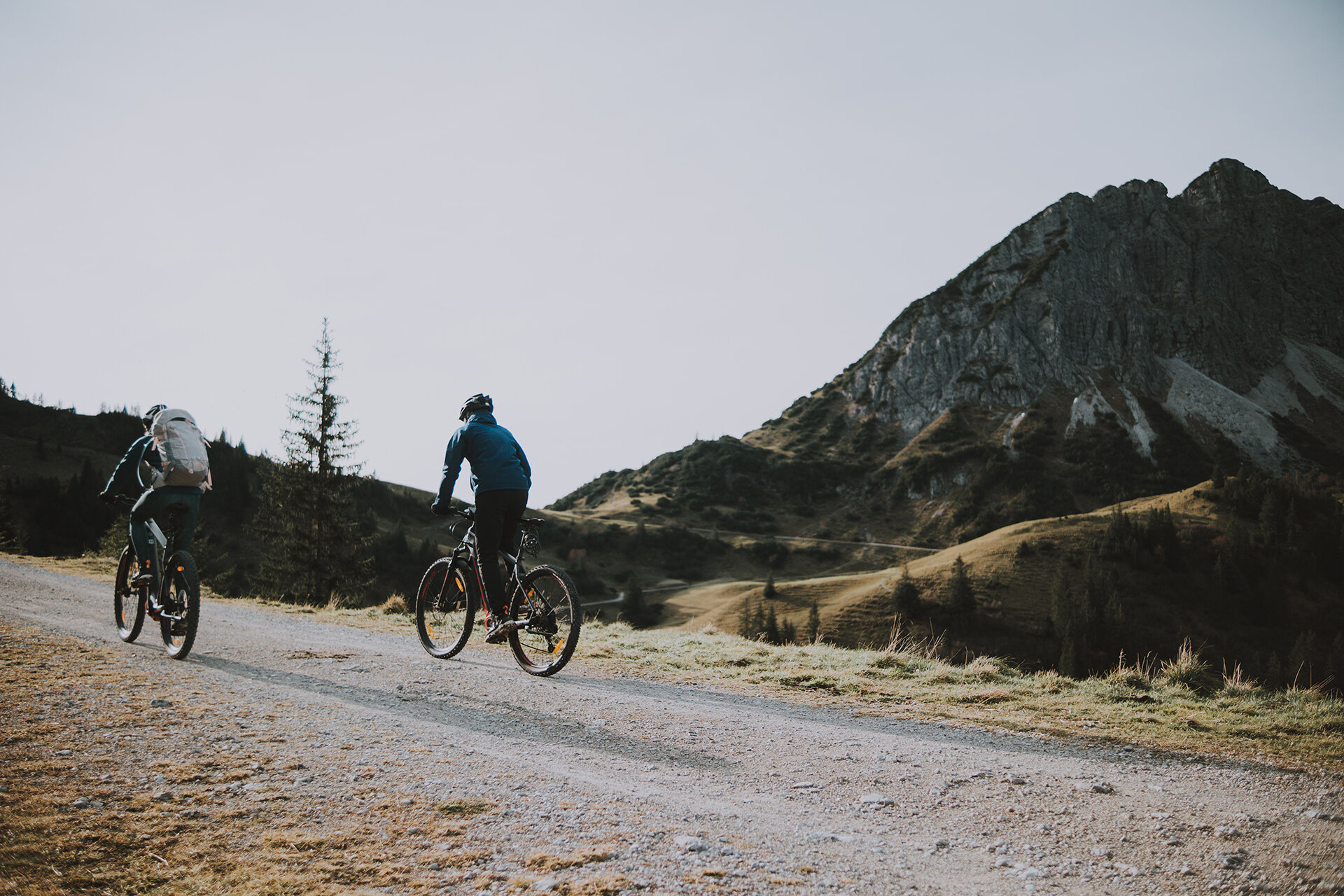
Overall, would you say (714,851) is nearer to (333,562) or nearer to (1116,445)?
(333,562)

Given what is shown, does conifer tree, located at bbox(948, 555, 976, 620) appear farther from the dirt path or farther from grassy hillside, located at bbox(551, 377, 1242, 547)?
the dirt path

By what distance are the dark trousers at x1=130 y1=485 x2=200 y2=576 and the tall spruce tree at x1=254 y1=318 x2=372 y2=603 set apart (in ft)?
72.9

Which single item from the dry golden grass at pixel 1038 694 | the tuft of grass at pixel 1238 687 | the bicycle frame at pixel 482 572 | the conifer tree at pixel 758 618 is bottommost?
the conifer tree at pixel 758 618

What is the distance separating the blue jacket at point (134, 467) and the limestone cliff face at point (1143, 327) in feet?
546

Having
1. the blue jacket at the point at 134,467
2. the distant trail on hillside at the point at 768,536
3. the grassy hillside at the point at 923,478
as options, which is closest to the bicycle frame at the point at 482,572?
the blue jacket at the point at 134,467

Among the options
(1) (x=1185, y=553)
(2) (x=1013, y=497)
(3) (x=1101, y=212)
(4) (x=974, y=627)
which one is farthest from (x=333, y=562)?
(3) (x=1101, y=212)

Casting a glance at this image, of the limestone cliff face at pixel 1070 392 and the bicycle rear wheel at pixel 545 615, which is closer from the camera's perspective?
the bicycle rear wheel at pixel 545 615

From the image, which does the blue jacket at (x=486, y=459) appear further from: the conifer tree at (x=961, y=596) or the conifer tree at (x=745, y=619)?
the conifer tree at (x=961, y=596)

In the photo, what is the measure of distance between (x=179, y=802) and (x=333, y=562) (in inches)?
1195

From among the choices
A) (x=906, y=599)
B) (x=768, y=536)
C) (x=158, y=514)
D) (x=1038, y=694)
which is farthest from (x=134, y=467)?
(x=768, y=536)

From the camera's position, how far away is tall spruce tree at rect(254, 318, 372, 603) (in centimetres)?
3047

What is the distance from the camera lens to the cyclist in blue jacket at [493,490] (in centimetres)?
739

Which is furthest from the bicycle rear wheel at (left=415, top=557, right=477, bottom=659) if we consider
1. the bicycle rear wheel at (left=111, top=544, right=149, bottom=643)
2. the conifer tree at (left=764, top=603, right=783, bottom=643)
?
the conifer tree at (left=764, top=603, right=783, bottom=643)

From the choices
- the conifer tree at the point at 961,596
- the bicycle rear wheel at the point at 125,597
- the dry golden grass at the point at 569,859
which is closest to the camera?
the dry golden grass at the point at 569,859
